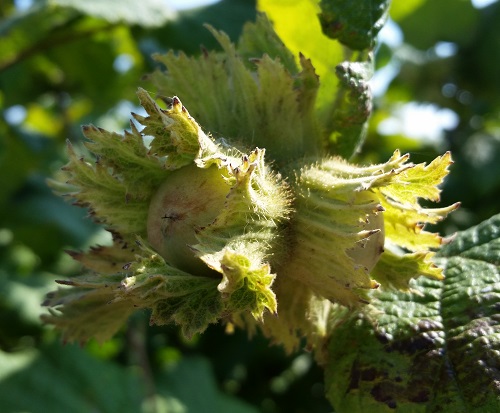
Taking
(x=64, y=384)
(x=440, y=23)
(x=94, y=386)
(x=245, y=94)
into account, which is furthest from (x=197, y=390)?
(x=245, y=94)

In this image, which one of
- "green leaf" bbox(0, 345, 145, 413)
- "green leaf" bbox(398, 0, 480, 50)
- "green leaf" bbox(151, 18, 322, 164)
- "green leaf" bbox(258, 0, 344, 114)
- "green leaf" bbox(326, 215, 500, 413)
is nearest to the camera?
"green leaf" bbox(326, 215, 500, 413)

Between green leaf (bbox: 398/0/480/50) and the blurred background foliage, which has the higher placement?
green leaf (bbox: 398/0/480/50)

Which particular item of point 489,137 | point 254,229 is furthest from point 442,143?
point 254,229

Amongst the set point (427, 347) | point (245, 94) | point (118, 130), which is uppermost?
point (118, 130)

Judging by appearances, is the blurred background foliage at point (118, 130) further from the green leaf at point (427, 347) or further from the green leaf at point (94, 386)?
the green leaf at point (427, 347)

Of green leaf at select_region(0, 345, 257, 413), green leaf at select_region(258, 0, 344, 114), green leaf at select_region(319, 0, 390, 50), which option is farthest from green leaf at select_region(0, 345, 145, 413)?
green leaf at select_region(319, 0, 390, 50)

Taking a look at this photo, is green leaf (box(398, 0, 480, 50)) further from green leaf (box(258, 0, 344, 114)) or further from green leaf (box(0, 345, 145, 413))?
green leaf (box(0, 345, 145, 413))

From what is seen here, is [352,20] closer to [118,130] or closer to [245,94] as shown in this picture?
[245,94]

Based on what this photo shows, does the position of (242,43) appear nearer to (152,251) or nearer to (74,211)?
(152,251)
